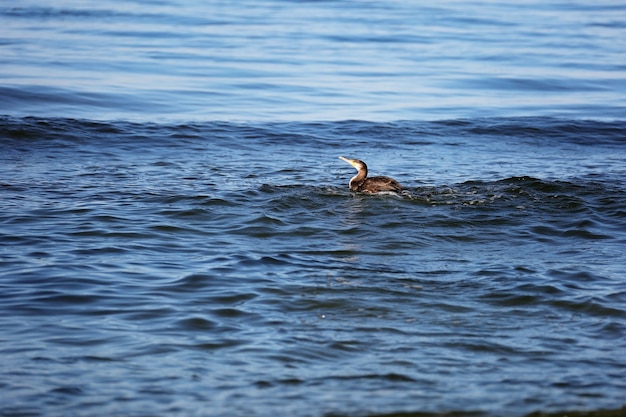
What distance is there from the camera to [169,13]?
28312 mm

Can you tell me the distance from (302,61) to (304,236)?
41.6ft

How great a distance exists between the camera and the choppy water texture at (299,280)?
5.86 metres

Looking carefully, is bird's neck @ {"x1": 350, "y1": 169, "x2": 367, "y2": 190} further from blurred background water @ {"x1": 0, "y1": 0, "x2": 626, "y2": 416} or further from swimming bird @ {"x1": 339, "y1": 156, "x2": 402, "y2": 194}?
blurred background water @ {"x1": 0, "y1": 0, "x2": 626, "y2": 416}

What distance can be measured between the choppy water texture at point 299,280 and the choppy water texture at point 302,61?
3.05 metres

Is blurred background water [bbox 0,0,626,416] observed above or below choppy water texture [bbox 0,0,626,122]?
below

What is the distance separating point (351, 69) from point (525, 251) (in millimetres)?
12371

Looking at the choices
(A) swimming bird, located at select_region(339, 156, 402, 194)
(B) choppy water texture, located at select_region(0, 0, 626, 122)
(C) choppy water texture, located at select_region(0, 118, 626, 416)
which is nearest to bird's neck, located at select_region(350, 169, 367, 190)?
(A) swimming bird, located at select_region(339, 156, 402, 194)

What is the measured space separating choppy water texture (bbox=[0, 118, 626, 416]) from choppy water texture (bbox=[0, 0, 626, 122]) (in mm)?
3046

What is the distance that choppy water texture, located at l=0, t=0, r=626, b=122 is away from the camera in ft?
55.8

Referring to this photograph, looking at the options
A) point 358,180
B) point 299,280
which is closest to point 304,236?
point 299,280

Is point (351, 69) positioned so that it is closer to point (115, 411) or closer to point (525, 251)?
point (525, 251)

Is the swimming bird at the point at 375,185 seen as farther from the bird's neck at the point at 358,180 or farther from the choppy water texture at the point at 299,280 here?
the choppy water texture at the point at 299,280

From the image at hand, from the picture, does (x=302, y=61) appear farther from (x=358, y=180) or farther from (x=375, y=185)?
(x=375, y=185)

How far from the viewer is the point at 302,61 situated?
21625mm
